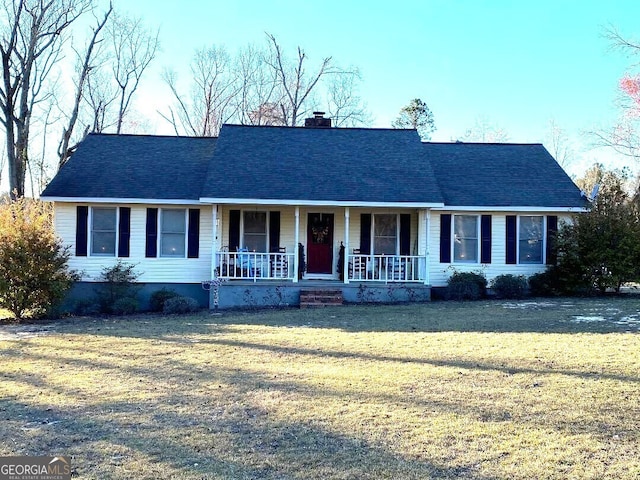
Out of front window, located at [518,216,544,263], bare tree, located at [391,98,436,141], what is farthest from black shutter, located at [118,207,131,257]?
bare tree, located at [391,98,436,141]

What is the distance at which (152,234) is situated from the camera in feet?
53.5

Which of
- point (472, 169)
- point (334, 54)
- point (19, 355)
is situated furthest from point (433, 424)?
point (334, 54)

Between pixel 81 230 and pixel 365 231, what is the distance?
28.0ft

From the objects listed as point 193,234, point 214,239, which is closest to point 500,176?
point 214,239

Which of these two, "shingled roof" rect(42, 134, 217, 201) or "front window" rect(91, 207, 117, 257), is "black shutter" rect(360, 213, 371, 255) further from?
"front window" rect(91, 207, 117, 257)

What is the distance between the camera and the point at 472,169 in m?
18.6

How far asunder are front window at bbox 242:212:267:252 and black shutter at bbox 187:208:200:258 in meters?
1.53

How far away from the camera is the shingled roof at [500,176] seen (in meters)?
16.9

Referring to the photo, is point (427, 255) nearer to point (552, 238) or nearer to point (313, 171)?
point (552, 238)

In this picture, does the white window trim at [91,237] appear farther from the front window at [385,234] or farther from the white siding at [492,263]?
the white siding at [492,263]

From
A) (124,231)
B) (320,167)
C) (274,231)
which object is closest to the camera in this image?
(124,231)

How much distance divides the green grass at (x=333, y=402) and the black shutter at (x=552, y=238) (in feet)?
19.8

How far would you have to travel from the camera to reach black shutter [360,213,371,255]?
17.4 metres

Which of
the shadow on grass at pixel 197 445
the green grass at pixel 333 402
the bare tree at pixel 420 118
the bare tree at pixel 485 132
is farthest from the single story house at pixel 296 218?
the bare tree at pixel 485 132
